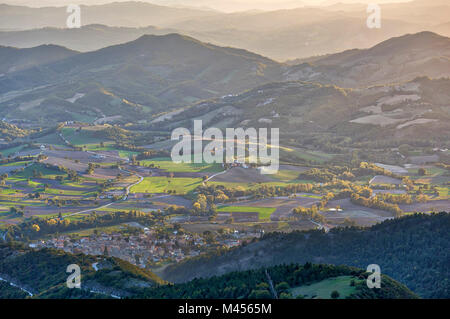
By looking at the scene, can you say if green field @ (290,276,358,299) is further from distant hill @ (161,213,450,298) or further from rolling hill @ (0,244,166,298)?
rolling hill @ (0,244,166,298)

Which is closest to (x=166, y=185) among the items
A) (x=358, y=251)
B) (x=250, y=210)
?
(x=250, y=210)

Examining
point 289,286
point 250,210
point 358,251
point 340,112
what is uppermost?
point 340,112

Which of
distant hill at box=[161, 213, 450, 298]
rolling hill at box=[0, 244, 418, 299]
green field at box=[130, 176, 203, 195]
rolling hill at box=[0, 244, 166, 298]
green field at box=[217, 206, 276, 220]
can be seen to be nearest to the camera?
rolling hill at box=[0, 244, 418, 299]

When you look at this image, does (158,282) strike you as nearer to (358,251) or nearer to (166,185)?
(358,251)

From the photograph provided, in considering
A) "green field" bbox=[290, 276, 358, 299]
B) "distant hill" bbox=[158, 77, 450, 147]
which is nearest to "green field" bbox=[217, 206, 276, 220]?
"green field" bbox=[290, 276, 358, 299]

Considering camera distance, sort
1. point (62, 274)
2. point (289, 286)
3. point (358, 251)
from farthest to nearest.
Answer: point (358, 251), point (62, 274), point (289, 286)
